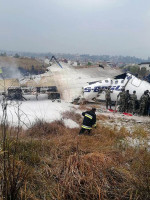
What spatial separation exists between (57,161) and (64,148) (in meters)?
0.66

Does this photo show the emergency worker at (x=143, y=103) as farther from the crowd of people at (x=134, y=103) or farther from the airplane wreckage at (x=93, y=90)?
the airplane wreckage at (x=93, y=90)

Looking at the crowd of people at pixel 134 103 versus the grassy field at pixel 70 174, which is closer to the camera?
the grassy field at pixel 70 174

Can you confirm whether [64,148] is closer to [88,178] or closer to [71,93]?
[88,178]

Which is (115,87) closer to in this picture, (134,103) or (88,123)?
(134,103)

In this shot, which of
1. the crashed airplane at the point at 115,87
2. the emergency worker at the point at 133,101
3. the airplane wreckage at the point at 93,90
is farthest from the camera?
the airplane wreckage at the point at 93,90

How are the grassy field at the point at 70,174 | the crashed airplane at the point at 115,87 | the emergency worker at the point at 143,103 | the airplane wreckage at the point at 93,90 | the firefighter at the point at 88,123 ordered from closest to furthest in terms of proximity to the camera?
the grassy field at the point at 70,174
the firefighter at the point at 88,123
the emergency worker at the point at 143,103
the crashed airplane at the point at 115,87
the airplane wreckage at the point at 93,90

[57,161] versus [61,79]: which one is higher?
[61,79]

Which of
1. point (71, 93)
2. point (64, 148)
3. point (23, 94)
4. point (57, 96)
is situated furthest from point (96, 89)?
point (64, 148)

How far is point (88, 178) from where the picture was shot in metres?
2.92

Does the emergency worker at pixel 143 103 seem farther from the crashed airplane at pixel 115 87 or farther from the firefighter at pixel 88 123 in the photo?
the firefighter at pixel 88 123

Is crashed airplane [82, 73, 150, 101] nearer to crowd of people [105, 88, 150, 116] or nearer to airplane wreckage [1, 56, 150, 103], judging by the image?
airplane wreckage [1, 56, 150, 103]

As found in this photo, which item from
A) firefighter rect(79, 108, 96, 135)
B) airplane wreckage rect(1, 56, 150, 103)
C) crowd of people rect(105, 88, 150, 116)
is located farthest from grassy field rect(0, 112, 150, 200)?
airplane wreckage rect(1, 56, 150, 103)

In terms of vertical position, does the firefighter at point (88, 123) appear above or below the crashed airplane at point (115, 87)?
below

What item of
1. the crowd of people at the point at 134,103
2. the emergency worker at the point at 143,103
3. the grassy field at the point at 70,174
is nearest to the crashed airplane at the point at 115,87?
the crowd of people at the point at 134,103
